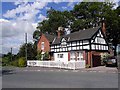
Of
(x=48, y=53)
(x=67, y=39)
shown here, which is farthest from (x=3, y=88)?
(x=48, y=53)

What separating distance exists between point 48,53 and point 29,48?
242 inches

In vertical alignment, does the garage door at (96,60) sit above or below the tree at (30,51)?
below

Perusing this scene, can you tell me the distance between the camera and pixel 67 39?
45.4 meters

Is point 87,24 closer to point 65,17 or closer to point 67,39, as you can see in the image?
point 65,17

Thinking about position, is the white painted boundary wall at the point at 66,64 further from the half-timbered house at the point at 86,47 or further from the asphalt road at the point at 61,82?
the asphalt road at the point at 61,82

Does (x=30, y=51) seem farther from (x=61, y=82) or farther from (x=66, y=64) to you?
(x=61, y=82)

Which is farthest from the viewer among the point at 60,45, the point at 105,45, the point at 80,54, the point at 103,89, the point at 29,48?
the point at 29,48

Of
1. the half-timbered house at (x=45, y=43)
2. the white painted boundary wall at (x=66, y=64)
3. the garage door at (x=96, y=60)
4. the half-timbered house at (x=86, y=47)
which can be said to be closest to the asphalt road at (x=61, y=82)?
the white painted boundary wall at (x=66, y=64)

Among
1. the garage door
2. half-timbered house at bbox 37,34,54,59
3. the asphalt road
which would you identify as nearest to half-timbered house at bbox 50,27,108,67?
the garage door

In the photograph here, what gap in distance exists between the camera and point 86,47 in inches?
1569

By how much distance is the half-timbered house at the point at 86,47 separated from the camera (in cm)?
3897

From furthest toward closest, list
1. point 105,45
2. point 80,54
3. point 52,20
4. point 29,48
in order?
1. point 52,20
2. point 29,48
3. point 105,45
4. point 80,54

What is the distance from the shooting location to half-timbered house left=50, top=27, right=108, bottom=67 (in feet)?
128

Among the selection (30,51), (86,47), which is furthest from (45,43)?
(86,47)
